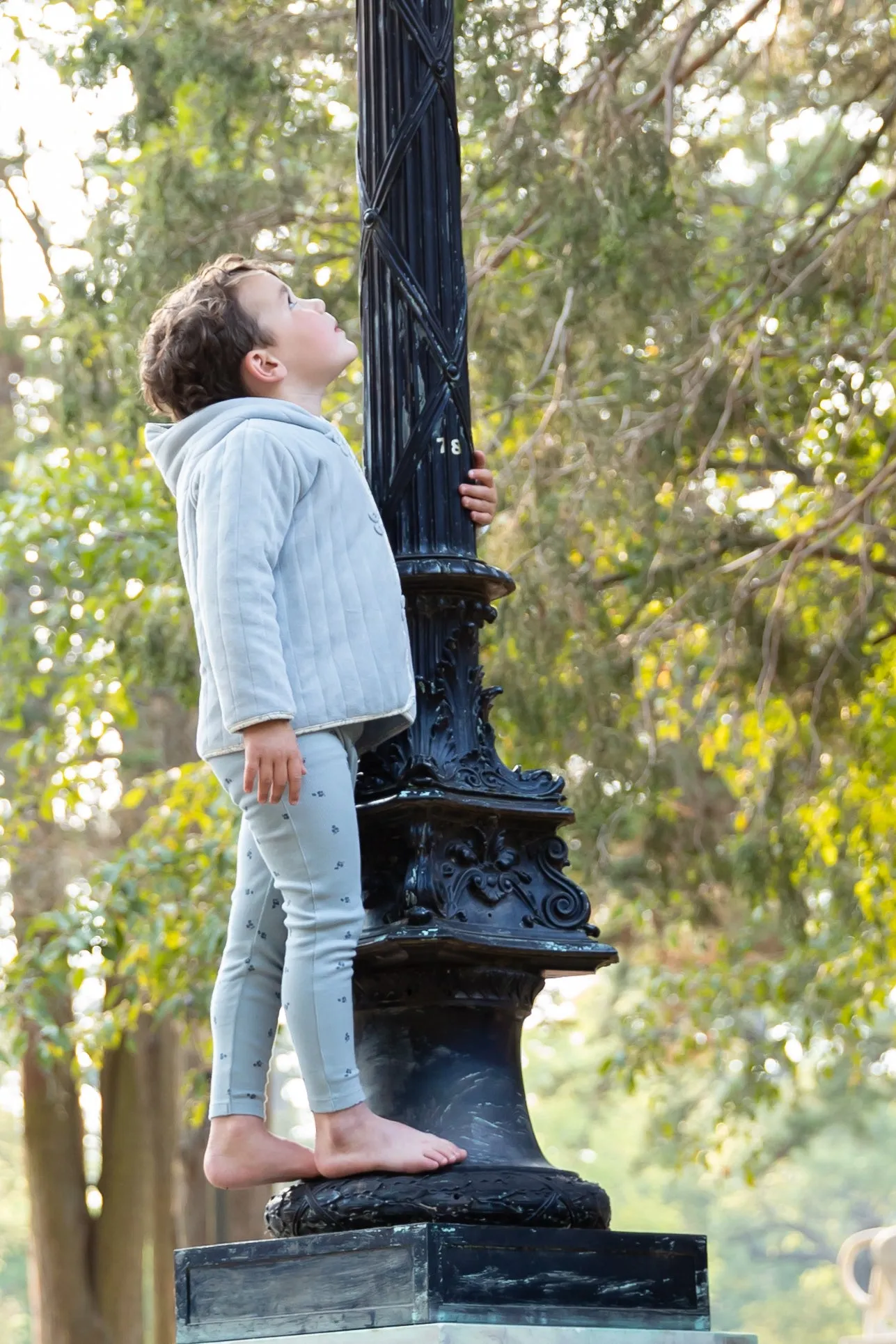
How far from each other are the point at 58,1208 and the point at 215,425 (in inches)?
489

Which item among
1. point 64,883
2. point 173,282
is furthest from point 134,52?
point 64,883

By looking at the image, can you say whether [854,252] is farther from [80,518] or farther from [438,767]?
[438,767]

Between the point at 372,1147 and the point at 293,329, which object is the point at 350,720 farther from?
the point at 293,329

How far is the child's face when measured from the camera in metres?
3.38

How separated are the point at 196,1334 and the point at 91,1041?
6.97 meters

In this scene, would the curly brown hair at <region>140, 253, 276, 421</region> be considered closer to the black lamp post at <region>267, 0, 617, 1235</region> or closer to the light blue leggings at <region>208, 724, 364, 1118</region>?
the black lamp post at <region>267, 0, 617, 1235</region>

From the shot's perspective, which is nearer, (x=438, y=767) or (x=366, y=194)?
(x=438, y=767)

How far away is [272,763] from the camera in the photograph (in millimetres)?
2971

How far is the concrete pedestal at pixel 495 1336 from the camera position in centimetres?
262

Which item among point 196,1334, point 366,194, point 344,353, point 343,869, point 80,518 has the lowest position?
point 196,1334

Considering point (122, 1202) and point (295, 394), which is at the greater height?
point (295, 394)

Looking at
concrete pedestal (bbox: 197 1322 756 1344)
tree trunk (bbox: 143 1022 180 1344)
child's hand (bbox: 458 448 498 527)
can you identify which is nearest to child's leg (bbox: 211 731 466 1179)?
concrete pedestal (bbox: 197 1322 756 1344)

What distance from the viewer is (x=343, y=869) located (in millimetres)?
3018

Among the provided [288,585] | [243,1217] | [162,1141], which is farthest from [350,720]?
[162,1141]
